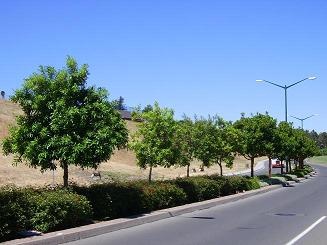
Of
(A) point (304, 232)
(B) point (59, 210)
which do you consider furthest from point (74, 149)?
(A) point (304, 232)

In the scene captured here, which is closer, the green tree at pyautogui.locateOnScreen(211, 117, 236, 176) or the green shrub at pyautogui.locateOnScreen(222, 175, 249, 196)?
the green shrub at pyautogui.locateOnScreen(222, 175, 249, 196)

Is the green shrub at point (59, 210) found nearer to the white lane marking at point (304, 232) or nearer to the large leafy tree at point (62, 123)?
the large leafy tree at point (62, 123)

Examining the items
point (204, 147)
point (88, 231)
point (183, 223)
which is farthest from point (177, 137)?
point (88, 231)

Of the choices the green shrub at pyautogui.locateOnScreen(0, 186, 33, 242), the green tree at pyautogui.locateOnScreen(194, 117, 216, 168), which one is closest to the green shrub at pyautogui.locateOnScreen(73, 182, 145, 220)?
the green shrub at pyautogui.locateOnScreen(0, 186, 33, 242)

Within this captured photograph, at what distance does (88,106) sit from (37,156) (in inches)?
73.4

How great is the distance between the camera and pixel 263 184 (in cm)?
3434

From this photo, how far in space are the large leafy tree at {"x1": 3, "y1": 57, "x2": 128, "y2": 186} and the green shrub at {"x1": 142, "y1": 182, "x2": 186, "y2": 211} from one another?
2637 millimetres

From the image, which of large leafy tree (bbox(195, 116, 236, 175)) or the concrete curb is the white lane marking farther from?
large leafy tree (bbox(195, 116, 236, 175))

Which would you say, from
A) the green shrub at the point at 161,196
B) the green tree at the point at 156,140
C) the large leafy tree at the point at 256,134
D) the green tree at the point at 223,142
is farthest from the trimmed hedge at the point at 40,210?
the large leafy tree at the point at 256,134

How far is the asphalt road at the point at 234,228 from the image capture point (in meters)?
12.3

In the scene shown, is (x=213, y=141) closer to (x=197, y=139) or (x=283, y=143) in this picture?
(x=197, y=139)

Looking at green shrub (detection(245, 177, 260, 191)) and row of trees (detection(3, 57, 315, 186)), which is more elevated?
row of trees (detection(3, 57, 315, 186))

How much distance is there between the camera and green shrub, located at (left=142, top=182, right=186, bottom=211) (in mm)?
16938

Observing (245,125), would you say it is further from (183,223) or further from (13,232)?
(13,232)
